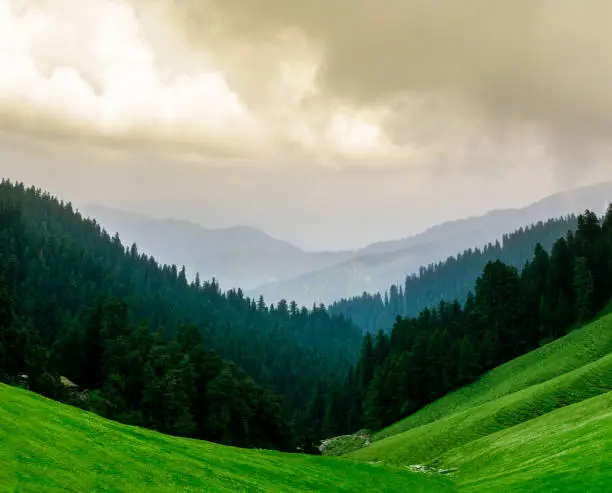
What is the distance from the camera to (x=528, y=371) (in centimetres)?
8950

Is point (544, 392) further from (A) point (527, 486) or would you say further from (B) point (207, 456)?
(B) point (207, 456)

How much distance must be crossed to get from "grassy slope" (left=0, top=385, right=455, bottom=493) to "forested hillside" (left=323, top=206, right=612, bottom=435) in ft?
228

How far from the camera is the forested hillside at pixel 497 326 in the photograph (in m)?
117

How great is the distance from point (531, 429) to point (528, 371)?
3877 centimetres

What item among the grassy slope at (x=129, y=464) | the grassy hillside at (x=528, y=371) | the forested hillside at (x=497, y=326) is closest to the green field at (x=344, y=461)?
the grassy slope at (x=129, y=464)

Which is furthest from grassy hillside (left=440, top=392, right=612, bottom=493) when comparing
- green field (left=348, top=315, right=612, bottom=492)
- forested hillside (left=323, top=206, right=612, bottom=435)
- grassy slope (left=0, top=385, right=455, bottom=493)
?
forested hillside (left=323, top=206, right=612, bottom=435)

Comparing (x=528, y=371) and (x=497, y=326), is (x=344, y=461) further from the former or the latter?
(x=497, y=326)

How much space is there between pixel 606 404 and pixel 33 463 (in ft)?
141

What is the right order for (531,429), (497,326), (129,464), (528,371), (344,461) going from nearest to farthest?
(129,464) < (531,429) < (344,461) < (528,371) < (497,326)

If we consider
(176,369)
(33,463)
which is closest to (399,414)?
(176,369)

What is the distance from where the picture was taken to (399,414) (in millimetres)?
119500

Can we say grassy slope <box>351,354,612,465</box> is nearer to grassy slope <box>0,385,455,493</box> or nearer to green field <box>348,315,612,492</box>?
green field <box>348,315,612,492</box>

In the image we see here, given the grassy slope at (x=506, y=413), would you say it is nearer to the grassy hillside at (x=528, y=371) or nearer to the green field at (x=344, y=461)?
the green field at (x=344, y=461)

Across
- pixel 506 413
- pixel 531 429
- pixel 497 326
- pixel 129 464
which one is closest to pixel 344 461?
pixel 531 429
